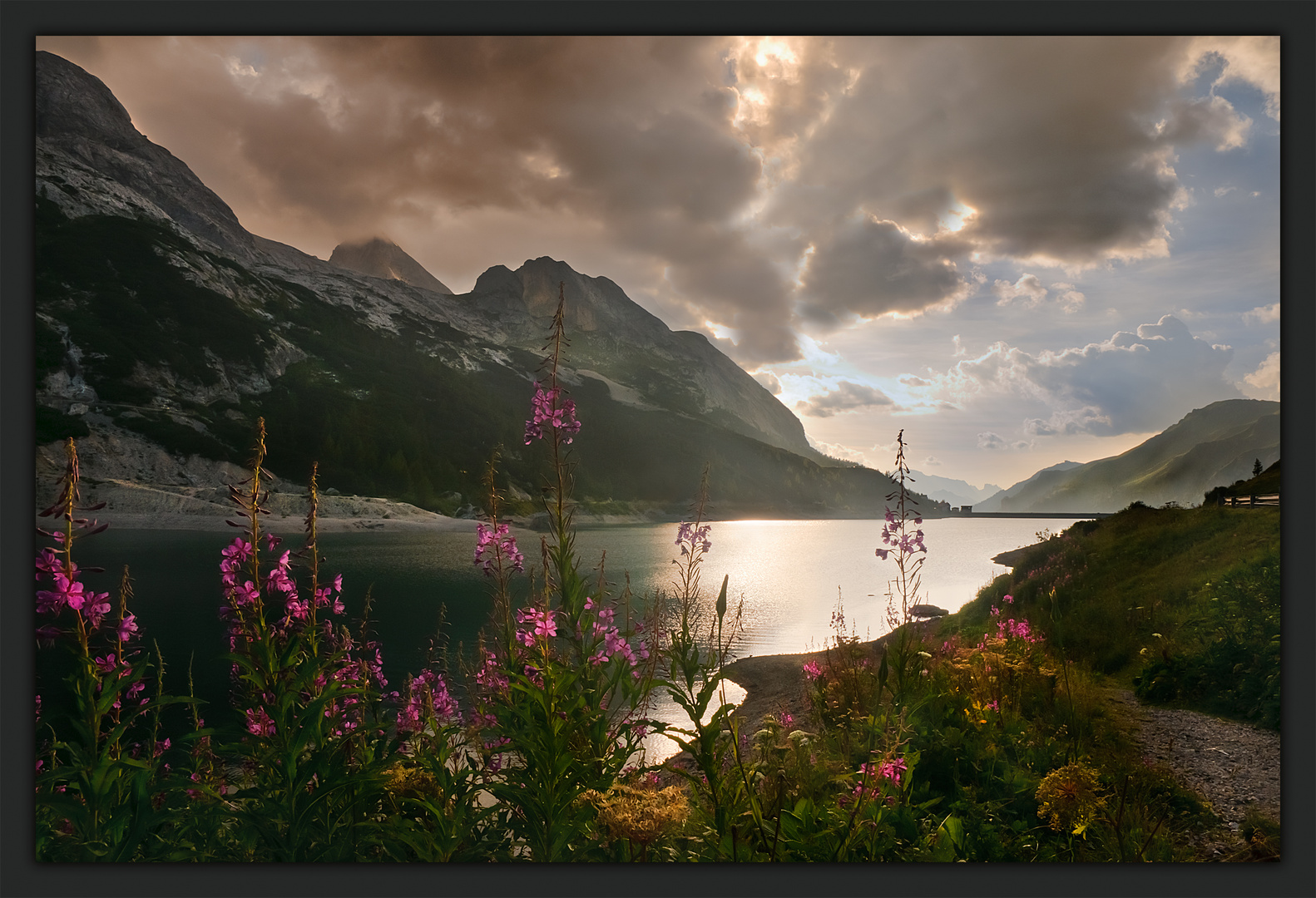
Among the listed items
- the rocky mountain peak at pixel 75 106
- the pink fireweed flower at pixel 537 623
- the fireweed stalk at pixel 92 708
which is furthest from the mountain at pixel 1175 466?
the rocky mountain peak at pixel 75 106

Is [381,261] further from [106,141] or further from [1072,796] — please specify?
[1072,796]

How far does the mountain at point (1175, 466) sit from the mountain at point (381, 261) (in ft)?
21.7

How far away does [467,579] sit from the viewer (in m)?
21.5

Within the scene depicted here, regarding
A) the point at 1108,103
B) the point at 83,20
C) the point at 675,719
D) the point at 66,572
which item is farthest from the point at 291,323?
the point at 1108,103

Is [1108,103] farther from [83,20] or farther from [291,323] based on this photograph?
[291,323]

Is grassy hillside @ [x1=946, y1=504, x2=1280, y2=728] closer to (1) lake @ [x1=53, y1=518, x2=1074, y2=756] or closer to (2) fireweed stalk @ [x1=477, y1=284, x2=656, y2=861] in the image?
(2) fireweed stalk @ [x1=477, y1=284, x2=656, y2=861]

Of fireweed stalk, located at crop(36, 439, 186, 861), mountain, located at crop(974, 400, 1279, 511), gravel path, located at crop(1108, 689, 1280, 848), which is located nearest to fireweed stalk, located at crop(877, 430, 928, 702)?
gravel path, located at crop(1108, 689, 1280, 848)

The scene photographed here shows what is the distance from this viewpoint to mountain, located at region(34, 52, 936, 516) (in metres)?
4.70

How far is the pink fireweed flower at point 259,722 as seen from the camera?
2.86 meters

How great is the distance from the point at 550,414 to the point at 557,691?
1.45 meters

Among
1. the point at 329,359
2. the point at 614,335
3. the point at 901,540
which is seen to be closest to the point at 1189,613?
the point at 901,540

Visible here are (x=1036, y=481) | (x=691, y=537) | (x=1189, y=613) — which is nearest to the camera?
(x=691, y=537)

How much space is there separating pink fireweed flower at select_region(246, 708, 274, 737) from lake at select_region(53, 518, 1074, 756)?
0.37 metres

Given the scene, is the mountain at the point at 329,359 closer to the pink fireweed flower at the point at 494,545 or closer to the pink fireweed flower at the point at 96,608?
the pink fireweed flower at the point at 494,545
